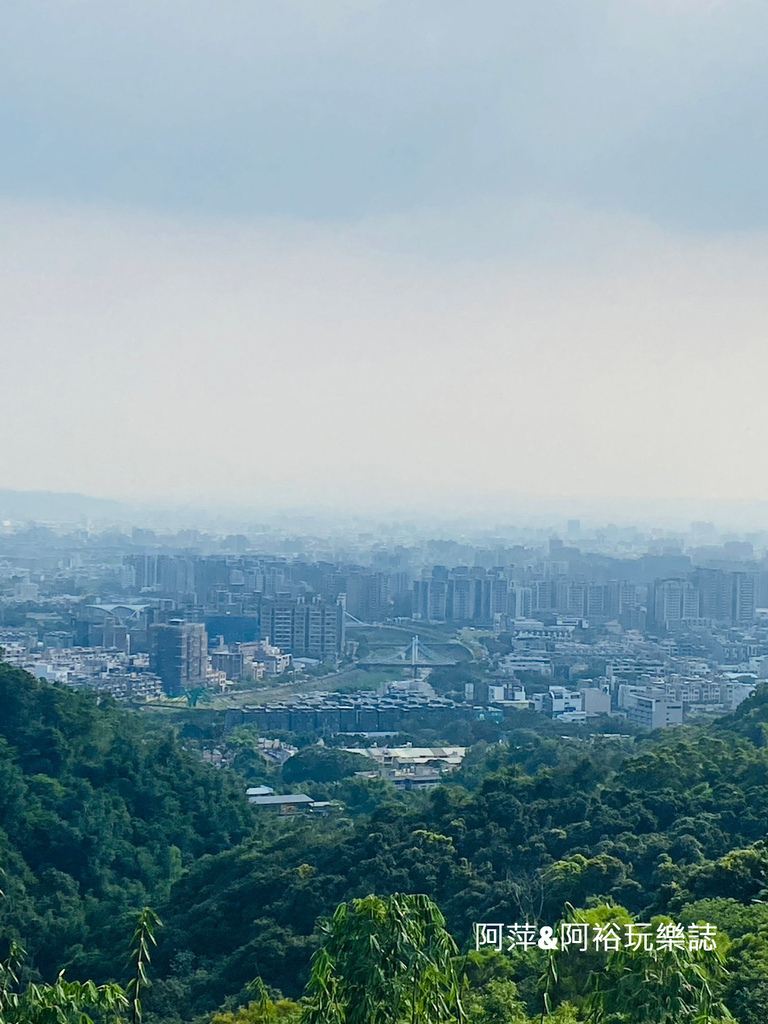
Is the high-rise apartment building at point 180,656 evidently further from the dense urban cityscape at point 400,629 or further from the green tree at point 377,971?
the green tree at point 377,971

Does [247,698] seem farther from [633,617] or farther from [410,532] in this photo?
[410,532]

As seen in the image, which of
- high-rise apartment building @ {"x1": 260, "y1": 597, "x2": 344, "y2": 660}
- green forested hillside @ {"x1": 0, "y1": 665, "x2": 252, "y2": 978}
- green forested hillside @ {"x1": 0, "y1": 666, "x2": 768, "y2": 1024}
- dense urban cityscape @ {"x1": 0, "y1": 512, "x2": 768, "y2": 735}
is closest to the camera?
green forested hillside @ {"x1": 0, "y1": 666, "x2": 768, "y2": 1024}

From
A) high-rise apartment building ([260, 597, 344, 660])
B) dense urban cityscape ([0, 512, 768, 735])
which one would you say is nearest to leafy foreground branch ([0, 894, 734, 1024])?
dense urban cityscape ([0, 512, 768, 735])

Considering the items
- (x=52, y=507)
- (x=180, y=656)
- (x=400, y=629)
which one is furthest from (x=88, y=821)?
(x=52, y=507)

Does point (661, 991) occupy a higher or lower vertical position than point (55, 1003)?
higher

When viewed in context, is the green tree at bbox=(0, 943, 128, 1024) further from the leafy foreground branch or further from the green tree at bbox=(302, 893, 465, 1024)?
the green tree at bbox=(302, 893, 465, 1024)

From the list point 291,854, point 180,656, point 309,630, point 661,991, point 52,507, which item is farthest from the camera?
point 52,507

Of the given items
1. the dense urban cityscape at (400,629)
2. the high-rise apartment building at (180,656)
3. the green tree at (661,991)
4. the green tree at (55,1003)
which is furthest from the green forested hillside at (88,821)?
the high-rise apartment building at (180,656)

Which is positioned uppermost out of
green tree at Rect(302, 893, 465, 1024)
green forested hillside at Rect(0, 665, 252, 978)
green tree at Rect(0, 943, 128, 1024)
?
green tree at Rect(302, 893, 465, 1024)

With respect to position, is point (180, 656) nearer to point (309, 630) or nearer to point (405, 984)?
point (309, 630)
